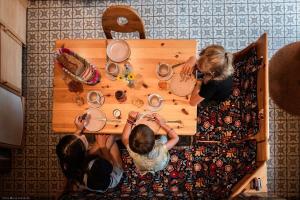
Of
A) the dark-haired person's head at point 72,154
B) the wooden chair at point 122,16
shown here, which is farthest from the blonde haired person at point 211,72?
the dark-haired person's head at point 72,154

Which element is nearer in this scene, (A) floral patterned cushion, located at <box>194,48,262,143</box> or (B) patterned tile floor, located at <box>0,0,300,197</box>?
(A) floral patterned cushion, located at <box>194,48,262,143</box>

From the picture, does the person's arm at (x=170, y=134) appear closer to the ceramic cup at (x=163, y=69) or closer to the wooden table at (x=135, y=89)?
the wooden table at (x=135, y=89)

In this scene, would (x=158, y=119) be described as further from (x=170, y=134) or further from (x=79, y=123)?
(x=79, y=123)

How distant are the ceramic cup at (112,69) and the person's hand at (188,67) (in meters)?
0.47

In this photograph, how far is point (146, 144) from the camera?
Result: 234cm

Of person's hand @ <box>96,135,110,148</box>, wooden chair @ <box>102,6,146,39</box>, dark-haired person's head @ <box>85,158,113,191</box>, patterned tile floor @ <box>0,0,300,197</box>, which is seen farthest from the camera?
patterned tile floor @ <box>0,0,300,197</box>

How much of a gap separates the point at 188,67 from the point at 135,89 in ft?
1.37

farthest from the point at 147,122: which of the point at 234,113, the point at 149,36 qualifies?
the point at 149,36

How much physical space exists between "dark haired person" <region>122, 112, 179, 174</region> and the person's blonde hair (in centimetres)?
49

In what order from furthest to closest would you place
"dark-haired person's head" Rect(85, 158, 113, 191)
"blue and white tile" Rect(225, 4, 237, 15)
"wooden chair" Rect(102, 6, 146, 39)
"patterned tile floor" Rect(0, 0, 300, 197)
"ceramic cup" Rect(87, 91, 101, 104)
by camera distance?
1. "blue and white tile" Rect(225, 4, 237, 15)
2. "patterned tile floor" Rect(0, 0, 300, 197)
3. "wooden chair" Rect(102, 6, 146, 39)
4. "ceramic cup" Rect(87, 91, 101, 104)
5. "dark-haired person's head" Rect(85, 158, 113, 191)

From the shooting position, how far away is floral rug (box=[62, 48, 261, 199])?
2.73 meters

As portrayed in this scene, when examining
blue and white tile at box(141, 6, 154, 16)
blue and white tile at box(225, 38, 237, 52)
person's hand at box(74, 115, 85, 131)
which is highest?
blue and white tile at box(141, 6, 154, 16)

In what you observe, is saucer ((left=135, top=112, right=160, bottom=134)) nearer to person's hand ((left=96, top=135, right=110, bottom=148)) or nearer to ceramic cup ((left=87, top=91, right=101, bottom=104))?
ceramic cup ((left=87, top=91, right=101, bottom=104))

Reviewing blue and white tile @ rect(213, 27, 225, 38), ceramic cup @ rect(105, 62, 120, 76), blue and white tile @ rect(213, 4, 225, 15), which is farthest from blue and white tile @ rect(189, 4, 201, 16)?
ceramic cup @ rect(105, 62, 120, 76)
